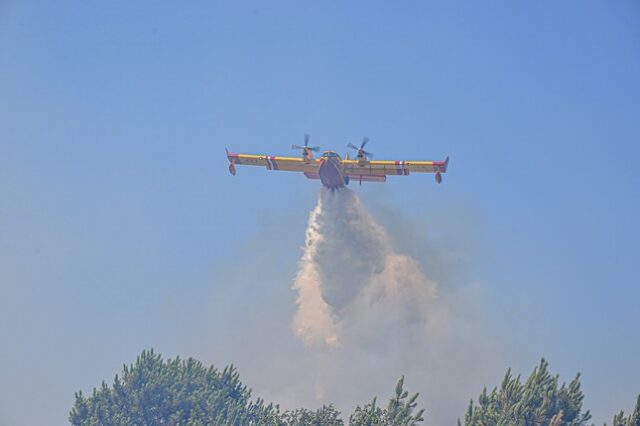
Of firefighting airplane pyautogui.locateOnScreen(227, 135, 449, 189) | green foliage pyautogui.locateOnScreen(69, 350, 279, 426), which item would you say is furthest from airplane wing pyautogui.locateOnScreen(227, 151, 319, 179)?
green foliage pyautogui.locateOnScreen(69, 350, 279, 426)

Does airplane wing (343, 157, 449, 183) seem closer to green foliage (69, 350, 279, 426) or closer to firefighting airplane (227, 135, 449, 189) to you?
firefighting airplane (227, 135, 449, 189)

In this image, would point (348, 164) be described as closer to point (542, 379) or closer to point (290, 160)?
point (290, 160)

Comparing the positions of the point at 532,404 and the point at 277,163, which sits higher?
the point at 277,163

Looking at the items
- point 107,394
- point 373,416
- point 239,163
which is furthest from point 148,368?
point 373,416

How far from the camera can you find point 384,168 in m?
118

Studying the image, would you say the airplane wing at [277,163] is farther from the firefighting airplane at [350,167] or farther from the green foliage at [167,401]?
the green foliage at [167,401]

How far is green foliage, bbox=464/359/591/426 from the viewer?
98.1 metres

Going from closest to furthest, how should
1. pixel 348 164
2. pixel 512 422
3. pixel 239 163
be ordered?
pixel 512 422 → pixel 348 164 → pixel 239 163

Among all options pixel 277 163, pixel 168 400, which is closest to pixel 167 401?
pixel 168 400

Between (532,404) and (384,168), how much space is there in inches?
1140

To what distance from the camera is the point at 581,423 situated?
100812 millimetres

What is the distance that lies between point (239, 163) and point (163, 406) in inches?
1001

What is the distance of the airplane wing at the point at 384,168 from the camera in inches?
4624

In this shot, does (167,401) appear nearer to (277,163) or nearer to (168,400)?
(168,400)
